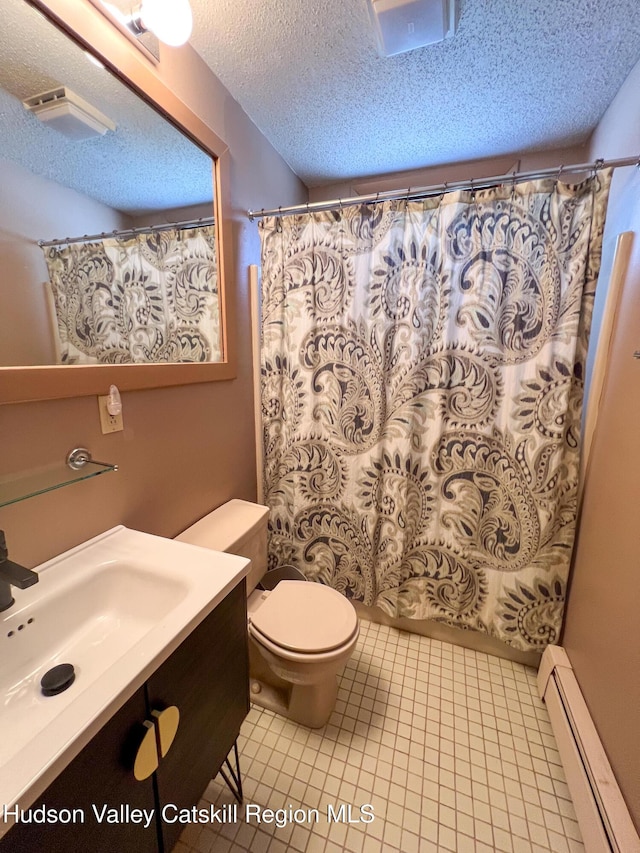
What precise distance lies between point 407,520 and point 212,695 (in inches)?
40.3

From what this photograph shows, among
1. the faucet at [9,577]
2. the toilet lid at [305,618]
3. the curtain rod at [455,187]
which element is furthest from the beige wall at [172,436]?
the toilet lid at [305,618]

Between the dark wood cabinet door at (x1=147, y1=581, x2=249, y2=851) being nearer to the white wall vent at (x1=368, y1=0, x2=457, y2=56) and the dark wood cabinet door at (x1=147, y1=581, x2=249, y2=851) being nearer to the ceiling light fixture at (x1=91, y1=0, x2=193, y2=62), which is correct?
the ceiling light fixture at (x1=91, y1=0, x2=193, y2=62)

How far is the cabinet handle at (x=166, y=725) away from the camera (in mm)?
637

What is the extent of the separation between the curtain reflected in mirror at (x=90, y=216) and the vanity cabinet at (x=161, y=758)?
2.48 feet

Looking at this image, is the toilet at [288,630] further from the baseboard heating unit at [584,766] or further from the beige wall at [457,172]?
the beige wall at [457,172]

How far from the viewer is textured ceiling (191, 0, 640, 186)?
1.05 m

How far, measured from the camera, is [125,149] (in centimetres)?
103

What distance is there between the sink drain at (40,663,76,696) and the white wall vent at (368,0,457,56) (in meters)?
1.84

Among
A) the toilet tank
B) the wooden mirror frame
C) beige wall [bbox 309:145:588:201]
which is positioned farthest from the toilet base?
beige wall [bbox 309:145:588:201]

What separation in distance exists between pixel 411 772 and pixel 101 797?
1.08 meters

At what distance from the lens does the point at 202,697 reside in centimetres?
78

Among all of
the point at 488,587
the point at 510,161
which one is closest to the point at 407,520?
the point at 488,587

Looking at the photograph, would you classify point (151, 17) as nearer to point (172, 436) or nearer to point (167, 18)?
point (167, 18)

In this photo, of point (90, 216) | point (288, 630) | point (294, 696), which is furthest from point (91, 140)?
point (294, 696)
